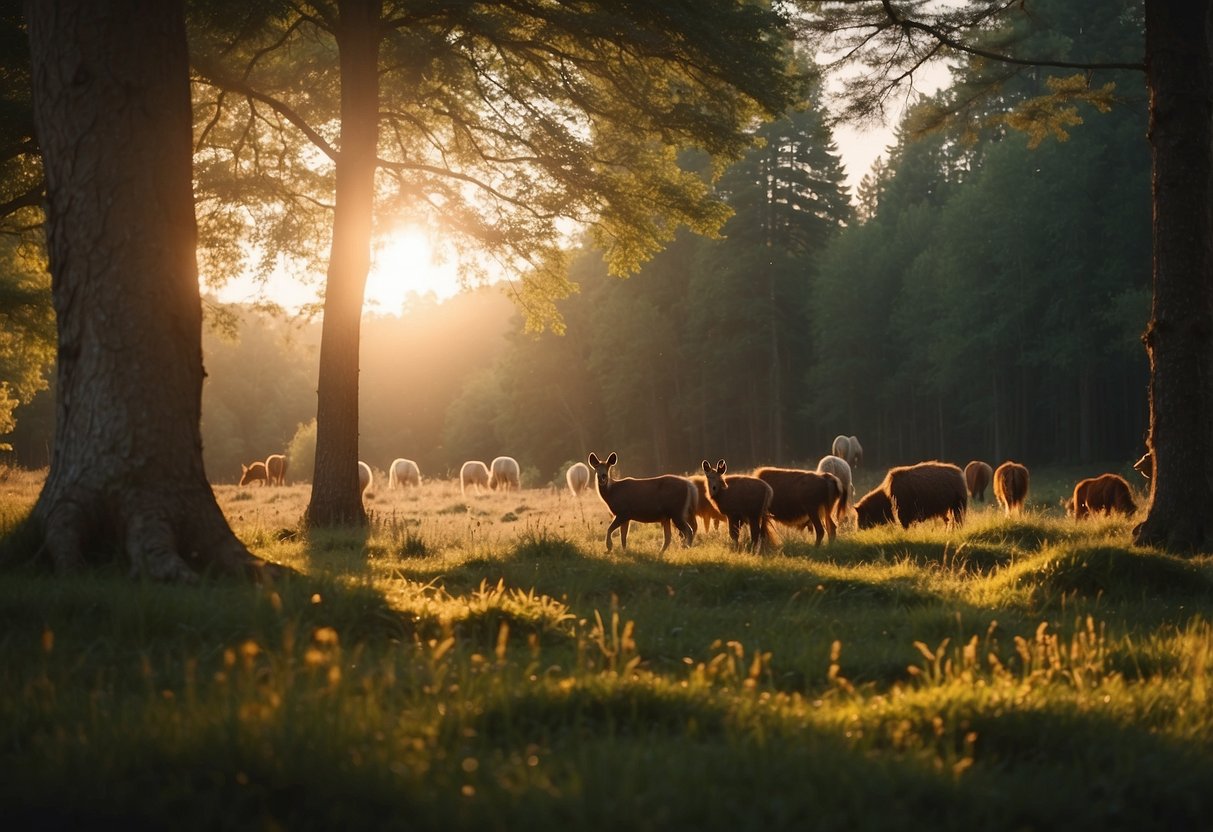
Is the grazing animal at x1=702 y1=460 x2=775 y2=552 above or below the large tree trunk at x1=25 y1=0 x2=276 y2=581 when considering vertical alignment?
below

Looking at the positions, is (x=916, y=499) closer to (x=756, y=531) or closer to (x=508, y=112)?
(x=756, y=531)

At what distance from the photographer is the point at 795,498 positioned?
14.5 m

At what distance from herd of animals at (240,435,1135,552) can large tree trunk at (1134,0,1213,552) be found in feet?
13.3

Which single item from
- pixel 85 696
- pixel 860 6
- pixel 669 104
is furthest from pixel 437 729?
pixel 669 104

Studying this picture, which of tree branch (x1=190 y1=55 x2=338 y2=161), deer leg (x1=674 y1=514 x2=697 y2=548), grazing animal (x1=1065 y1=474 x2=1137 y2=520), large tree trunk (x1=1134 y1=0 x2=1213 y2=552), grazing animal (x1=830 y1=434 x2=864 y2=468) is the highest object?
tree branch (x1=190 y1=55 x2=338 y2=161)

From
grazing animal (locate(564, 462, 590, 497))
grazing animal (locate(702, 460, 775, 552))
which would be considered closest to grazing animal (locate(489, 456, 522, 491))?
grazing animal (locate(564, 462, 590, 497))

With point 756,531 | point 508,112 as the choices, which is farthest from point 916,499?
point 508,112

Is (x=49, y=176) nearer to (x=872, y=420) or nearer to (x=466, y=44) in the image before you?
(x=466, y=44)

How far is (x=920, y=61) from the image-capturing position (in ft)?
42.2

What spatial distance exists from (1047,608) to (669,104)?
31.3 feet

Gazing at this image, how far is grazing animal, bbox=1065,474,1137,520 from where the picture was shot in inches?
704

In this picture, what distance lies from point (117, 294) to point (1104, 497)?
1672 cm

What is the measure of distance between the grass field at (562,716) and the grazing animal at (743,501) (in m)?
6.14

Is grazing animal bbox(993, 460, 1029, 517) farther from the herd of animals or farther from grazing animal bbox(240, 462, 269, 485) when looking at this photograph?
grazing animal bbox(240, 462, 269, 485)
